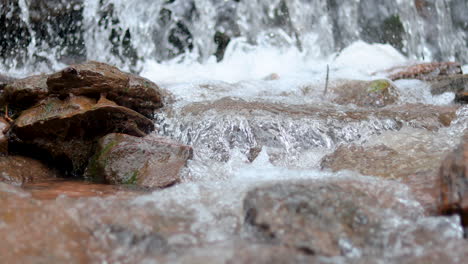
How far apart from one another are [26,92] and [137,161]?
177 centimetres

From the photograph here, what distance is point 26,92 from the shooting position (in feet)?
14.5

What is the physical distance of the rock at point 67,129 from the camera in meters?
3.89

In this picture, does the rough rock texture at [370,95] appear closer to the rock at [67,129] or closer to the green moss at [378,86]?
the green moss at [378,86]

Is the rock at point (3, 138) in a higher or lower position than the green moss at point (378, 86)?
lower

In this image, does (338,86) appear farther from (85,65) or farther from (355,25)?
(355,25)

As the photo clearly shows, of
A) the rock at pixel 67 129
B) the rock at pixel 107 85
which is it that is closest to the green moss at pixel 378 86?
the rock at pixel 107 85

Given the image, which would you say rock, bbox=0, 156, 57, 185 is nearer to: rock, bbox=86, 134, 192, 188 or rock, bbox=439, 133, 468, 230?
rock, bbox=86, 134, 192, 188

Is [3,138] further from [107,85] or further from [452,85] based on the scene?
[452,85]

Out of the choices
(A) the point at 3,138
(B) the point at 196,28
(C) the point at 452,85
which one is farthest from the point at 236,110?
(B) the point at 196,28

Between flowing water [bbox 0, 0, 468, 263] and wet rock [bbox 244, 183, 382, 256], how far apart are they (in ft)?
0.23

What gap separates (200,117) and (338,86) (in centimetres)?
274

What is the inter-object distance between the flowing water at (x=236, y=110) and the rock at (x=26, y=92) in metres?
1.34

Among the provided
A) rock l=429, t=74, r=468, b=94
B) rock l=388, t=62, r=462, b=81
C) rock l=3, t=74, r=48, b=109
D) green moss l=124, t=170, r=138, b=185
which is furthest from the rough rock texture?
rock l=3, t=74, r=48, b=109

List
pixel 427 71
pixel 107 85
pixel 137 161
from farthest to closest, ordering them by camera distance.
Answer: pixel 427 71 < pixel 107 85 < pixel 137 161
